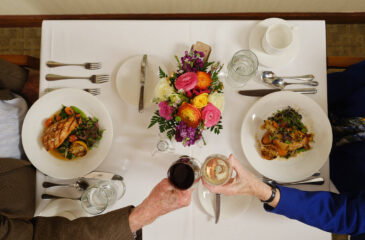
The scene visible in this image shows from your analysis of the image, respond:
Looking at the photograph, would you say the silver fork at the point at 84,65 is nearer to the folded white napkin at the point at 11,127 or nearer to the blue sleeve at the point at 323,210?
the folded white napkin at the point at 11,127

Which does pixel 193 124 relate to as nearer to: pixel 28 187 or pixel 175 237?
pixel 175 237

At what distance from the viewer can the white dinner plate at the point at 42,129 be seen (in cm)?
117

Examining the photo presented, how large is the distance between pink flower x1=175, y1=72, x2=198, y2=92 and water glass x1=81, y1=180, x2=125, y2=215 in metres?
0.60

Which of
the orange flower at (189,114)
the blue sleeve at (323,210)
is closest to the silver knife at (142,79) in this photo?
the orange flower at (189,114)

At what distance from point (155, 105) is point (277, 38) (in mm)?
647

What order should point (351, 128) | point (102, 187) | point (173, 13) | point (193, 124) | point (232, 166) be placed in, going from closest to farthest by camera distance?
point (193, 124), point (232, 166), point (102, 187), point (351, 128), point (173, 13)

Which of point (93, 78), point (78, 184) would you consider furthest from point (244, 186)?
point (93, 78)

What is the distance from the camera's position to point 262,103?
1.18 m

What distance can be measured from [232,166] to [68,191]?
0.78 metres

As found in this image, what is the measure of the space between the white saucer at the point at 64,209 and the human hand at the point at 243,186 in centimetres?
63

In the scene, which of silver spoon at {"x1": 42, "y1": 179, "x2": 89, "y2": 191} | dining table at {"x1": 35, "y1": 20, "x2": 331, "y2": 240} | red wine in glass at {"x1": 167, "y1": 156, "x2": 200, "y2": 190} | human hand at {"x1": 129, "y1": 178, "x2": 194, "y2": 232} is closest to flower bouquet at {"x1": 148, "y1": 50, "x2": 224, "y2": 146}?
red wine in glass at {"x1": 167, "y1": 156, "x2": 200, "y2": 190}

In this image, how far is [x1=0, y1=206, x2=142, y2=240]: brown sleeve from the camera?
1.03m

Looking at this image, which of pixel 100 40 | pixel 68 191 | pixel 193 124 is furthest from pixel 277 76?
pixel 68 191

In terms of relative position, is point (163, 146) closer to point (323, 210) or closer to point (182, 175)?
point (182, 175)
